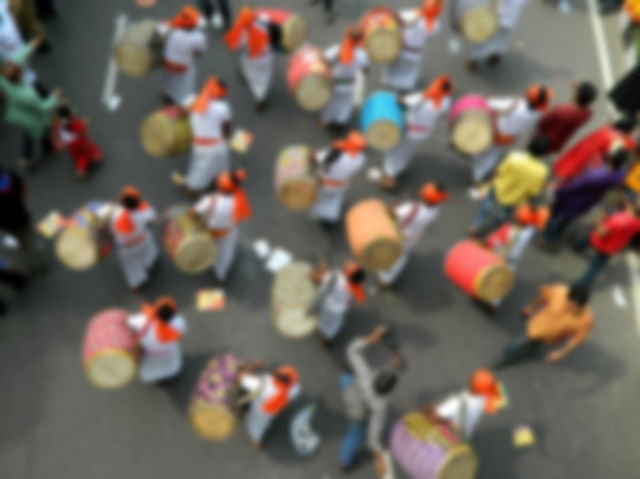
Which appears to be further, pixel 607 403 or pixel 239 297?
pixel 239 297

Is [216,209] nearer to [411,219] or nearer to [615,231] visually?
[411,219]

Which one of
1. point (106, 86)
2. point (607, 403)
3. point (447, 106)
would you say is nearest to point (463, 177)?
point (447, 106)

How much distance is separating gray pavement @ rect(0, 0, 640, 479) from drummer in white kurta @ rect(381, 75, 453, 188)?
13.8 inches

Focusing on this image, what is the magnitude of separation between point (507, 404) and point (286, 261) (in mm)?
2762

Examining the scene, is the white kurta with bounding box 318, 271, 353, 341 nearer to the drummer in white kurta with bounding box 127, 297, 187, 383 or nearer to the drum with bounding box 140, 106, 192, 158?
the drummer in white kurta with bounding box 127, 297, 187, 383

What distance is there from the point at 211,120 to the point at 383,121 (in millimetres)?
1825

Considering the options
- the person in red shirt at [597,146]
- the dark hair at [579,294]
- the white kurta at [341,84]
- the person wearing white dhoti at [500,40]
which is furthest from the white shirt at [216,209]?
the person wearing white dhoti at [500,40]

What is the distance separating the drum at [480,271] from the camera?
5.80m

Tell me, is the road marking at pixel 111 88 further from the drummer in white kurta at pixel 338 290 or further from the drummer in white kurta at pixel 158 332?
the drummer in white kurta at pixel 338 290

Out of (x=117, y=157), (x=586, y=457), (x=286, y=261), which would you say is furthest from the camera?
(x=117, y=157)

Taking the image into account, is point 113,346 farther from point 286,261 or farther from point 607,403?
point 607,403

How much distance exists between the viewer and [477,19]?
7.68 meters

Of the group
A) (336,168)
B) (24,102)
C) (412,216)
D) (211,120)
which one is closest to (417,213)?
(412,216)

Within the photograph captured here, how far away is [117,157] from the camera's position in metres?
7.62
